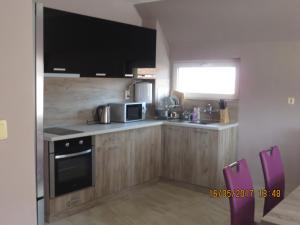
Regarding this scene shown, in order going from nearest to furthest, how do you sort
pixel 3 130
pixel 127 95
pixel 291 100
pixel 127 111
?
pixel 3 130
pixel 291 100
pixel 127 111
pixel 127 95

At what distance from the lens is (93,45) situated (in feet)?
12.5

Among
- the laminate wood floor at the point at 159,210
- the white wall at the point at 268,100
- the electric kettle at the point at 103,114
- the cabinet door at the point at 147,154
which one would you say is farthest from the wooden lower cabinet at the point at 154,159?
the electric kettle at the point at 103,114

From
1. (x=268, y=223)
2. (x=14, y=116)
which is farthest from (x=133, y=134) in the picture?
(x=268, y=223)

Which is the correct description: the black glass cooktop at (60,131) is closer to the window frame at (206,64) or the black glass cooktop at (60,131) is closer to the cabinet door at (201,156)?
the cabinet door at (201,156)

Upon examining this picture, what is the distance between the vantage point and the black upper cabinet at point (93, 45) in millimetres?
3393

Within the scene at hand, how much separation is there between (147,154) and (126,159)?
0.40 m

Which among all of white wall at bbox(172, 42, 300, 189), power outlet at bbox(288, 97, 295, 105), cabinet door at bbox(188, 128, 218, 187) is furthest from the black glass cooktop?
power outlet at bbox(288, 97, 295, 105)

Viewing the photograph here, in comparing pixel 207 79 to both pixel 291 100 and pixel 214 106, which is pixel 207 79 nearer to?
pixel 214 106

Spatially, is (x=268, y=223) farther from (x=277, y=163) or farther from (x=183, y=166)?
(x=183, y=166)

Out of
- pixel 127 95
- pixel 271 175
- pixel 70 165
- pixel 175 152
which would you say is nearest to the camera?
pixel 271 175

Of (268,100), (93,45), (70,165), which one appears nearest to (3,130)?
(70,165)

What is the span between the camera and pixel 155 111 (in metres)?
4.89

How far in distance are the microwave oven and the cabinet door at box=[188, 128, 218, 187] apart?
2.35 feet

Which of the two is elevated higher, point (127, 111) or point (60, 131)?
point (127, 111)
